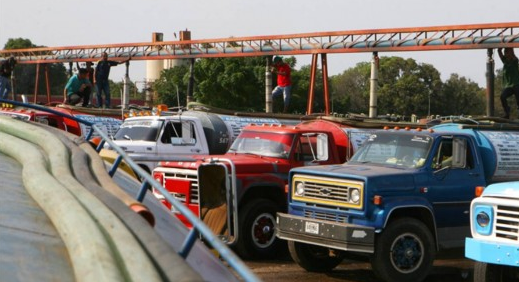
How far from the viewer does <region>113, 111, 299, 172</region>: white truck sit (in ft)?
60.3

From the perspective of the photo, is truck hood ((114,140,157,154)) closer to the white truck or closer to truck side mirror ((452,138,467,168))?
the white truck

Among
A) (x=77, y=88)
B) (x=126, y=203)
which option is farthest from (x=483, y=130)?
(x=77, y=88)

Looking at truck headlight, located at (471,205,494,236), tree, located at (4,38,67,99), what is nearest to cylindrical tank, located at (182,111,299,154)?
truck headlight, located at (471,205,494,236)

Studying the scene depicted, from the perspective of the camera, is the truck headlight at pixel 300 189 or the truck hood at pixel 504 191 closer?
the truck hood at pixel 504 191

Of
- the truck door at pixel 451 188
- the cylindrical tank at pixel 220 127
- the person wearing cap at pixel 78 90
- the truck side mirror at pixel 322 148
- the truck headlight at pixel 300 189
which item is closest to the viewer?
the truck door at pixel 451 188

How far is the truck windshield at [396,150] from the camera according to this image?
1262cm

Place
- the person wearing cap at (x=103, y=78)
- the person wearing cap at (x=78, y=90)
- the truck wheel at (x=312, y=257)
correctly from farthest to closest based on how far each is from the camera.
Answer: the person wearing cap at (x=103, y=78) → the person wearing cap at (x=78, y=90) → the truck wheel at (x=312, y=257)

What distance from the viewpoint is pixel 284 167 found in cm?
1449

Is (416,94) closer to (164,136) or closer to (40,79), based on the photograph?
(40,79)

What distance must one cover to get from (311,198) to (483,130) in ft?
11.4

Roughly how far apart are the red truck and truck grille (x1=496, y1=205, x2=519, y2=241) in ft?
12.0

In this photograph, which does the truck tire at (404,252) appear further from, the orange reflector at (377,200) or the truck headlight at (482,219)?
the truck headlight at (482,219)

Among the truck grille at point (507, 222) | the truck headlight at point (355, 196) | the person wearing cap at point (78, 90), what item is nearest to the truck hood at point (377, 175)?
the truck headlight at point (355, 196)

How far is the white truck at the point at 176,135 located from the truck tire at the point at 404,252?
7030mm
